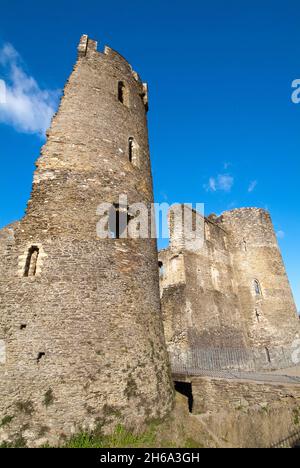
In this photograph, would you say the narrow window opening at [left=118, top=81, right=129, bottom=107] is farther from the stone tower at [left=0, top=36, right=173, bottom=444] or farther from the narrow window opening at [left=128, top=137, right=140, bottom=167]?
the narrow window opening at [left=128, top=137, right=140, bottom=167]

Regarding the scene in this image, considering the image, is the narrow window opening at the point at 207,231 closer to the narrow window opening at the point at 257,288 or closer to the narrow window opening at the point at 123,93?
the narrow window opening at the point at 257,288

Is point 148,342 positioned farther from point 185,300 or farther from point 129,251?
point 185,300

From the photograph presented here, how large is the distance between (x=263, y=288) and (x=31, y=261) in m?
17.4

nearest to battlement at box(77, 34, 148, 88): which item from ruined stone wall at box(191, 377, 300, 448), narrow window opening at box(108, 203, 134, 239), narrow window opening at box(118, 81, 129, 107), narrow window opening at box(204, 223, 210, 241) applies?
narrow window opening at box(118, 81, 129, 107)

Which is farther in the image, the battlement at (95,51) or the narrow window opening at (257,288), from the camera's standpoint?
the narrow window opening at (257,288)

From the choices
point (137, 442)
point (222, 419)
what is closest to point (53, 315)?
point (137, 442)

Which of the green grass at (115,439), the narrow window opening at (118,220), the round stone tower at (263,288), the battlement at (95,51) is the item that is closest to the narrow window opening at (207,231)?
the round stone tower at (263,288)

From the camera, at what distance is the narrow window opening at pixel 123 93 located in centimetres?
1051

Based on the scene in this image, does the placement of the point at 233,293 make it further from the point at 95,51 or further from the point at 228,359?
the point at 95,51

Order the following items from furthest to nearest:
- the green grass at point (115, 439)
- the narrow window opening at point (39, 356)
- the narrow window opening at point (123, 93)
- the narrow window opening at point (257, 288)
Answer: the narrow window opening at point (257, 288)
the narrow window opening at point (123, 93)
the narrow window opening at point (39, 356)
the green grass at point (115, 439)

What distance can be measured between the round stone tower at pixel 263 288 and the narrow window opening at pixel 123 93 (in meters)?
14.6
